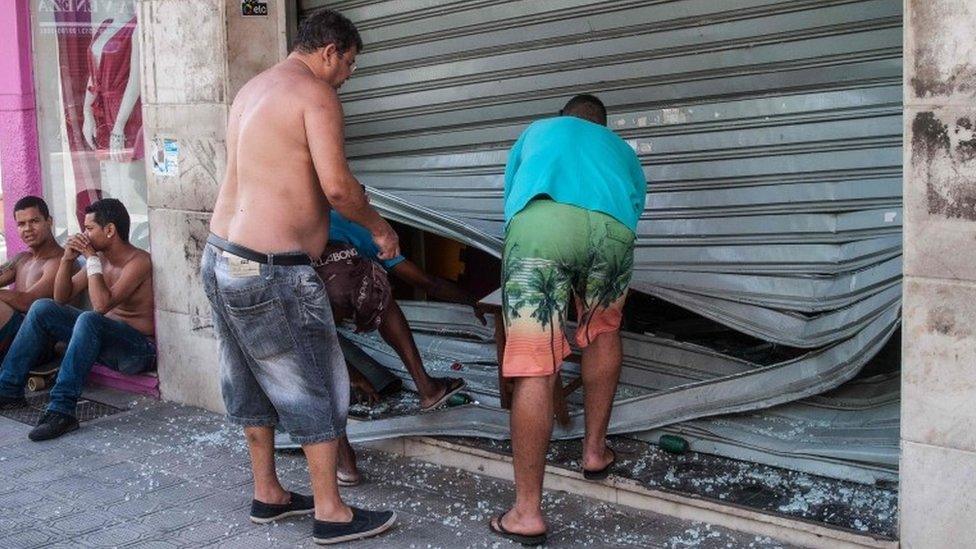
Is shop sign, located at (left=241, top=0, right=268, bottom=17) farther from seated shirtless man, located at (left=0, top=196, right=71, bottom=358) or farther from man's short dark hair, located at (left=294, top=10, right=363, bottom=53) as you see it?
seated shirtless man, located at (left=0, top=196, right=71, bottom=358)

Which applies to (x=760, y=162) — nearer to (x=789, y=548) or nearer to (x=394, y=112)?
(x=789, y=548)

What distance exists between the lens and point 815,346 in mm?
4668

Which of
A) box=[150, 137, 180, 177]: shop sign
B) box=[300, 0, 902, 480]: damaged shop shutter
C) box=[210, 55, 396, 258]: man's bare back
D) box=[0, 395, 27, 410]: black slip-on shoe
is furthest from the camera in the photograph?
box=[0, 395, 27, 410]: black slip-on shoe

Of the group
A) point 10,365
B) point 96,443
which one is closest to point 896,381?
point 96,443

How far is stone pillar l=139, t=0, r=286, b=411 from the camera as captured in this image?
626 cm

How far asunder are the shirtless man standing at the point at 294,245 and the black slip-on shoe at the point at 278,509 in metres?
0.29

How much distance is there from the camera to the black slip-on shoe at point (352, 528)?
4.54m

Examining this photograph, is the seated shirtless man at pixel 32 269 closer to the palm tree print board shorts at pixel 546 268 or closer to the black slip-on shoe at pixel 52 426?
the black slip-on shoe at pixel 52 426

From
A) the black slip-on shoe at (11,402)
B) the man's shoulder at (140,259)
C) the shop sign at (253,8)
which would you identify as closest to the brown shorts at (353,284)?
the shop sign at (253,8)

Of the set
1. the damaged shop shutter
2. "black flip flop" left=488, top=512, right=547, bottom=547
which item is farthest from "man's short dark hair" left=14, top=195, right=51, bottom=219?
"black flip flop" left=488, top=512, right=547, bottom=547

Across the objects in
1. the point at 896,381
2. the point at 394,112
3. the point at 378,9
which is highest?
the point at 378,9

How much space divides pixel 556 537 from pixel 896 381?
54.6 inches

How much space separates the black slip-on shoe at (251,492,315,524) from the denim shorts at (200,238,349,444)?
1.40 feet

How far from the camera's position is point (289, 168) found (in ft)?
14.3
